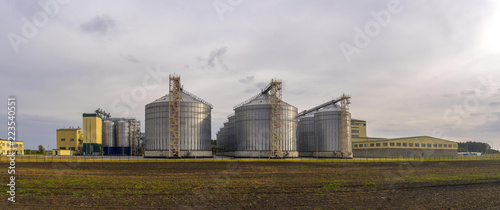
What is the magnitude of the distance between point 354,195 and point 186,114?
200 ft

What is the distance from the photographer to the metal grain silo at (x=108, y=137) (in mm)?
115188

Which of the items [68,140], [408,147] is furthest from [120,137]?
[408,147]

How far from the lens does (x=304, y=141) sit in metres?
103

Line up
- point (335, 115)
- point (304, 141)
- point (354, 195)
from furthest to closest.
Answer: point (304, 141) < point (335, 115) < point (354, 195)

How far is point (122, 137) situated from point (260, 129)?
5878cm

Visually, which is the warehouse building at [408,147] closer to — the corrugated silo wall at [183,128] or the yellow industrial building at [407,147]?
the yellow industrial building at [407,147]

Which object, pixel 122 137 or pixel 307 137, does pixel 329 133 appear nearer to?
pixel 307 137

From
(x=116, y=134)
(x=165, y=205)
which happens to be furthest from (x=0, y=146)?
(x=165, y=205)

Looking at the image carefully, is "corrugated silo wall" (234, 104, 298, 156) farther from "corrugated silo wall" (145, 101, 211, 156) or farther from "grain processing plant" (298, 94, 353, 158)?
"grain processing plant" (298, 94, 353, 158)

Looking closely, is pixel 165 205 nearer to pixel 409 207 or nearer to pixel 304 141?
pixel 409 207

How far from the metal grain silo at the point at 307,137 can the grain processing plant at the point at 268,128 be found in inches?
629

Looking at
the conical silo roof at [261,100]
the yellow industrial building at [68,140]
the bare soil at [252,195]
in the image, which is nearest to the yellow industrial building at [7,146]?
the yellow industrial building at [68,140]

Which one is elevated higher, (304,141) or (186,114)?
(186,114)

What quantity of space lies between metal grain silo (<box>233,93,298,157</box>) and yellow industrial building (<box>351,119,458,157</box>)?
3481cm
